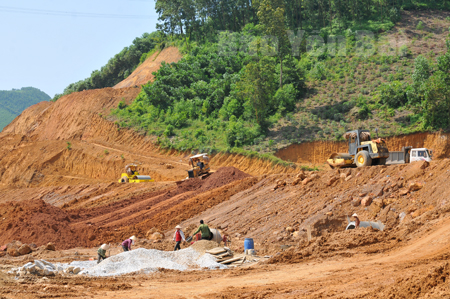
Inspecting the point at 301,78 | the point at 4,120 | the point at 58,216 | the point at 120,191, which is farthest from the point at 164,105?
the point at 4,120

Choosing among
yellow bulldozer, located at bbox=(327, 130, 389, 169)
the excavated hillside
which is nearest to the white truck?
yellow bulldozer, located at bbox=(327, 130, 389, 169)

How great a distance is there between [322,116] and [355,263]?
1166 inches

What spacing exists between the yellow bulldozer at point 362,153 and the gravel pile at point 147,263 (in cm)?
983

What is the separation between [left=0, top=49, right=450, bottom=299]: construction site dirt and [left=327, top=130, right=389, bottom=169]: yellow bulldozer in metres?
2.12

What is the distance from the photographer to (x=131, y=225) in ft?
71.3

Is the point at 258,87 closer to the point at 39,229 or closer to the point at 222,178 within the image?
the point at 222,178

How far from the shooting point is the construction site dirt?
28.6 ft

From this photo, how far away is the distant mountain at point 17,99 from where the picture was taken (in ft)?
476

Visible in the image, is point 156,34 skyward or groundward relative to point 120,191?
skyward

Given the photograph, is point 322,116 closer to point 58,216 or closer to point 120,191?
point 120,191

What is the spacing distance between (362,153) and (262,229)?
632 cm

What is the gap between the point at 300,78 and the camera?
43156 millimetres

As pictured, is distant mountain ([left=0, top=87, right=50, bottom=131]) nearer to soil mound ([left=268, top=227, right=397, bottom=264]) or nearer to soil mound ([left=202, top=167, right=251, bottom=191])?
soil mound ([left=202, top=167, right=251, bottom=191])

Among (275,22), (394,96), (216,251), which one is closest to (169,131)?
(275,22)
